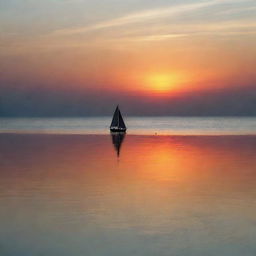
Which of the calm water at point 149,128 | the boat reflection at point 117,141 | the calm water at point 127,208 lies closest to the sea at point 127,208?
the calm water at point 127,208

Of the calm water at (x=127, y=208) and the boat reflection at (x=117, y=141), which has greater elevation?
the boat reflection at (x=117, y=141)

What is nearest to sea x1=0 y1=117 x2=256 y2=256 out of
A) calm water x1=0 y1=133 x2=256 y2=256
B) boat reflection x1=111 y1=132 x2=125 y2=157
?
calm water x1=0 y1=133 x2=256 y2=256

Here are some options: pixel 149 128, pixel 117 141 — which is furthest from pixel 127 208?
pixel 149 128

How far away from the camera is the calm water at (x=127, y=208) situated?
13.3m

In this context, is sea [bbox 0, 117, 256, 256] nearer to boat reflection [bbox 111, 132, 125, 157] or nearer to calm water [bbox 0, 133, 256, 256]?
calm water [bbox 0, 133, 256, 256]

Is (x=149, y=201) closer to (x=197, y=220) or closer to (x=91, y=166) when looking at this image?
(x=197, y=220)

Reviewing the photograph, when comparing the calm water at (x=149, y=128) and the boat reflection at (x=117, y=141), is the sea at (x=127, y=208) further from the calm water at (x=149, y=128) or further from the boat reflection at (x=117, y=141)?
the calm water at (x=149, y=128)

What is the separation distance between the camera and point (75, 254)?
1253cm

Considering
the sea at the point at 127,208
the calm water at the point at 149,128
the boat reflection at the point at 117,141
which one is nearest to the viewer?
the sea at the point at 127,208

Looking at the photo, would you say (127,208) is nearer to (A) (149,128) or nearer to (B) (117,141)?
(B) (117,141)

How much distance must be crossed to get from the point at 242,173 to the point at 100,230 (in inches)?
486

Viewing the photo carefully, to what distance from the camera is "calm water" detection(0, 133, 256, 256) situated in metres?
13.3

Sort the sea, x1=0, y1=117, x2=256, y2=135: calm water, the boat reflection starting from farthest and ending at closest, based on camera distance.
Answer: x1=0, y1=117, x2=256, y2=135: calm water
the boat reflection
the sea

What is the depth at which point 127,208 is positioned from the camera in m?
17.2
